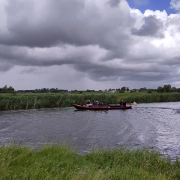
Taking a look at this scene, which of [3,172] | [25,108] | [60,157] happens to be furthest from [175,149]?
[25,108]

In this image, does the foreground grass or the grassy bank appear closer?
the foreground grass

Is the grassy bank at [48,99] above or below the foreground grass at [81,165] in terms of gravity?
above

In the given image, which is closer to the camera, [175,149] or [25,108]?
[175,149]

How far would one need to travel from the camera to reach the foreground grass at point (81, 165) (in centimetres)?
711

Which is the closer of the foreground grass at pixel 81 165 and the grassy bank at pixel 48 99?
the foreground grass at pixel 81 165

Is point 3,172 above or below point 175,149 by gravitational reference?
above

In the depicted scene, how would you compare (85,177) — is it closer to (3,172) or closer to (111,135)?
(3,172)

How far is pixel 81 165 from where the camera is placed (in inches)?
369

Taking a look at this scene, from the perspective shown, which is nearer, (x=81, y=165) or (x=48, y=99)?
(x=81, y=165)

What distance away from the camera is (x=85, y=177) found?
681 cm

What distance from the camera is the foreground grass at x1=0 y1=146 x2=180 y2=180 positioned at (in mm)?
7105

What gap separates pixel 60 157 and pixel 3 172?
3.65m

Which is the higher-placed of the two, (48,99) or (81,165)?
(48,99)

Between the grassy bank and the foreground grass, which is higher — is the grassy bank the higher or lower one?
the higher one
